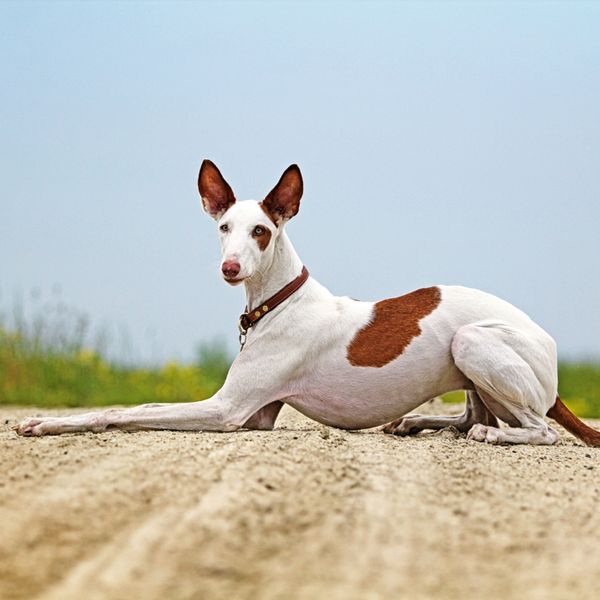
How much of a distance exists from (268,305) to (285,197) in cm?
76

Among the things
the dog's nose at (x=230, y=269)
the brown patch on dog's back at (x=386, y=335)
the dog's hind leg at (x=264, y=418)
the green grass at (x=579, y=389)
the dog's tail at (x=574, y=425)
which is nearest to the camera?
the dog's nose at (x=230, y=269)

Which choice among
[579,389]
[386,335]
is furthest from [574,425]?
[579,389]

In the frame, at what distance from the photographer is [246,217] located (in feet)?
19.5

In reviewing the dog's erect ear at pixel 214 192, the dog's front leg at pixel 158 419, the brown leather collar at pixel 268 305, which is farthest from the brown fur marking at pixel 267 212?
the dog's front leg at pixel 158 419

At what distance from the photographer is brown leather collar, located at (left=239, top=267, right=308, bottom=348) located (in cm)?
630

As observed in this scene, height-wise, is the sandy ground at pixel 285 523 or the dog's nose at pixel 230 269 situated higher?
the dog's nose at pixel 230 269

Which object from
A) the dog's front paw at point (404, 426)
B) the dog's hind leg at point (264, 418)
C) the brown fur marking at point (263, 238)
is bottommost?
the dog's front paw at point (404, 426)

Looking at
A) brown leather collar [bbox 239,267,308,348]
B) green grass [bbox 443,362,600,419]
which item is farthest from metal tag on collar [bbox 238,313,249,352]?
green grass [bbox 443,362,600,419]

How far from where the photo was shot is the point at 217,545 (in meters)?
3.28

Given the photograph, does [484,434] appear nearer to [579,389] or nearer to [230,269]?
[230,269]

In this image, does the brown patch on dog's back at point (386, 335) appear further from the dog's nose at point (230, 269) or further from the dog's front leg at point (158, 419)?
the dog's nose at point (230, 269)

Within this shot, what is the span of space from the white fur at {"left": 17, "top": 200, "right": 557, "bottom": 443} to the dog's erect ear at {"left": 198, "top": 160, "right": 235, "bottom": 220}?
11 cm

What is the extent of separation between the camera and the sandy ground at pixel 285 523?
3.04m

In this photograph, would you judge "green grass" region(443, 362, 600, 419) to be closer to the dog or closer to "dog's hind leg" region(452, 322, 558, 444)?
"dog's hind leg" region(452, 322, 558, 444)
